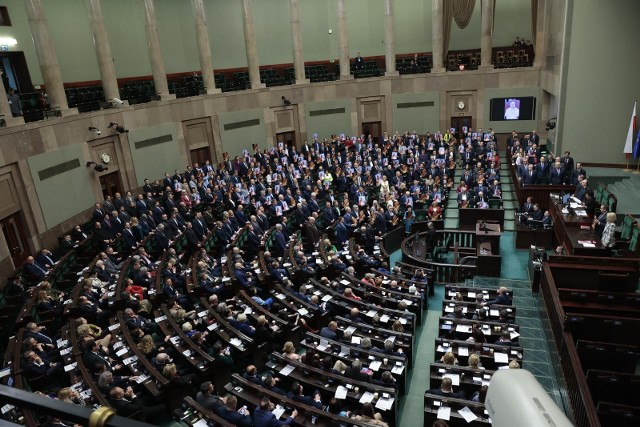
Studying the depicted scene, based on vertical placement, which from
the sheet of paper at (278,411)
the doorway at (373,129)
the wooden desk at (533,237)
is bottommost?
the wooden desk at (533,237)

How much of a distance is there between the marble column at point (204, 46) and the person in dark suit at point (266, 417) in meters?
19.5

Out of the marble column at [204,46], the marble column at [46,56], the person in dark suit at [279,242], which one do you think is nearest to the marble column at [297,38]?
the marble column at [204,46]

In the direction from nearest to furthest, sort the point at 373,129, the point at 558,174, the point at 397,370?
the point at 397,370
the point at 558,174
the point at 373,129

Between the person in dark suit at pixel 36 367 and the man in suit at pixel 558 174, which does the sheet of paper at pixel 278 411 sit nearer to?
the person in dark suit at pixel 36 367

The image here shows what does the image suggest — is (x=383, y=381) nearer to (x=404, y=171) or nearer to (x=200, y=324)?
(x=200, y=324)

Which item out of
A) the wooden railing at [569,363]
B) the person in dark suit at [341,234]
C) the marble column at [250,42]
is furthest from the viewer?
the marble column at [250,42]

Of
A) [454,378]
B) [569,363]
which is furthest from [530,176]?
[454,378]

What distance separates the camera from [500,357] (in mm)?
8352

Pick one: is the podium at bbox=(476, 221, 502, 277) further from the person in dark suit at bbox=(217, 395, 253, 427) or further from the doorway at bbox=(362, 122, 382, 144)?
the doorway at bbox=(362, 122, 382, 144)

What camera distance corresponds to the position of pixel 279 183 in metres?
19.5

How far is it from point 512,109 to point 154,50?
63.0 ft

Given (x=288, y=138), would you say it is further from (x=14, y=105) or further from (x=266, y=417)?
(x=266, y=417)

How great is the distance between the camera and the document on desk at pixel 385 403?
24.0ft

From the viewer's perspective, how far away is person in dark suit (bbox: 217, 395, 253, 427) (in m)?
7.04
